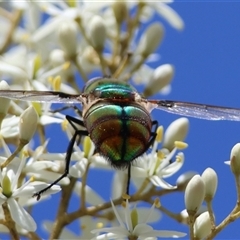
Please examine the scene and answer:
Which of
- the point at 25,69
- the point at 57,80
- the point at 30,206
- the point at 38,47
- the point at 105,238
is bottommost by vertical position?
the point at 105,238

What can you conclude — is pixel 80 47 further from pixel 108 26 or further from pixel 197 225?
pixel 197 225

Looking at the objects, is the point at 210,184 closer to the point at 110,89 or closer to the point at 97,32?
the point at 110,89

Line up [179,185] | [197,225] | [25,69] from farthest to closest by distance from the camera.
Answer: [25,69] < [179,185] < [197,225]

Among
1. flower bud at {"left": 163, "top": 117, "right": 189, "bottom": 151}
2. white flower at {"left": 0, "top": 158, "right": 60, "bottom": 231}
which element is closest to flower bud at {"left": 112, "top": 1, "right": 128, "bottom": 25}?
flower bud at {"left": 163, "top": 117, "right": 189, "bottom": 151}

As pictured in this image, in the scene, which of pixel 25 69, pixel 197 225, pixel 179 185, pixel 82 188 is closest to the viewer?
pixel 197 225

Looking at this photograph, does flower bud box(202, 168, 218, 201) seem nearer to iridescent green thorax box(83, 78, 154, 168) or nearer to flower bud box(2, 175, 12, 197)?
iridescent green thorax box(83, 78, 154, 168)

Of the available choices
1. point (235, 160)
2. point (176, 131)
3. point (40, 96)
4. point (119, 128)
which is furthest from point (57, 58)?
point (119, 128)

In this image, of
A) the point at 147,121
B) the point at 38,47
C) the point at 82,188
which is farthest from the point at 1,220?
the point at 38,47
